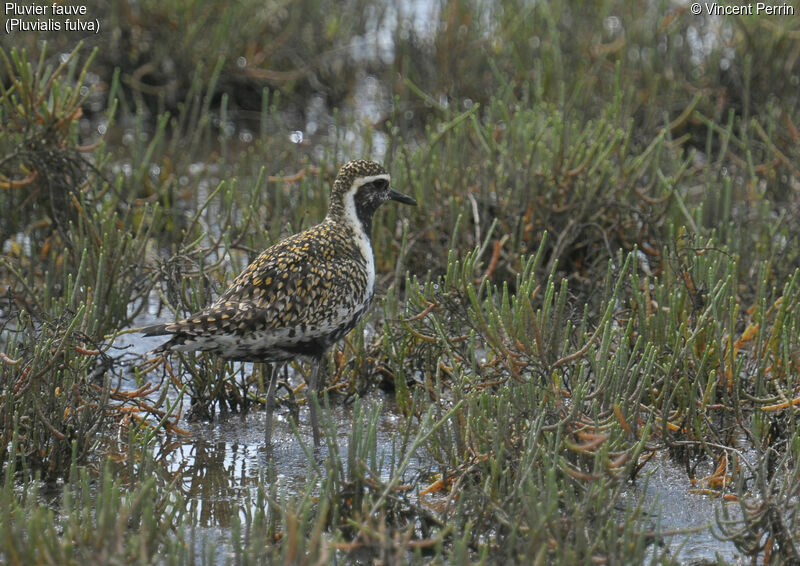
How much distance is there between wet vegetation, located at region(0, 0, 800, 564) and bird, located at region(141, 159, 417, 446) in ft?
0.82

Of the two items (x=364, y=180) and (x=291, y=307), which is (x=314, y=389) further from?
(x=364, y=180)

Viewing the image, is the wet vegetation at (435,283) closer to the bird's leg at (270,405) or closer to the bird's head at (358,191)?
the bird's leg at (270,405)

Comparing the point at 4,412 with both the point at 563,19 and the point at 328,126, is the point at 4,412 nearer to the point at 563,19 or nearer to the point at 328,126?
the point at 328,126

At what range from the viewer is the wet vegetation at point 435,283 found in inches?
156

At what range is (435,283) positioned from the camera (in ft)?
A: 19.5

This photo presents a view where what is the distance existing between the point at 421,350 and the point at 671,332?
117 centimetres

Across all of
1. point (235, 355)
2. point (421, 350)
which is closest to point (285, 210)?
point (421, 350)

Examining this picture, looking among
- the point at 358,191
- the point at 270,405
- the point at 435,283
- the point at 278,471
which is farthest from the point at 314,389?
the point at 435,283

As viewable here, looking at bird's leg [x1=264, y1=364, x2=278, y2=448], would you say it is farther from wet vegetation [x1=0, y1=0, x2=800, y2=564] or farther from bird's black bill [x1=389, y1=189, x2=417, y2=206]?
bird's black bill [x1=389, y1=189, x2=417, y2=206]

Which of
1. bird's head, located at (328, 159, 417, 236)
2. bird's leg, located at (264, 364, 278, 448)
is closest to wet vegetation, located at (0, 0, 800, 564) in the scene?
bird's leg, located at (264, 364, 278, 448)

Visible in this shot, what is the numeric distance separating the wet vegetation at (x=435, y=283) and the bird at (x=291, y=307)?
0.25 m

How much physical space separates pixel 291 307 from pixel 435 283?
122 centimetres

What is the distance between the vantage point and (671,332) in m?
5.03

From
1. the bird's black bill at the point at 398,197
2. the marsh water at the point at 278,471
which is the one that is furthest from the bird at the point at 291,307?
the bird's black bill at the point at 398,197
